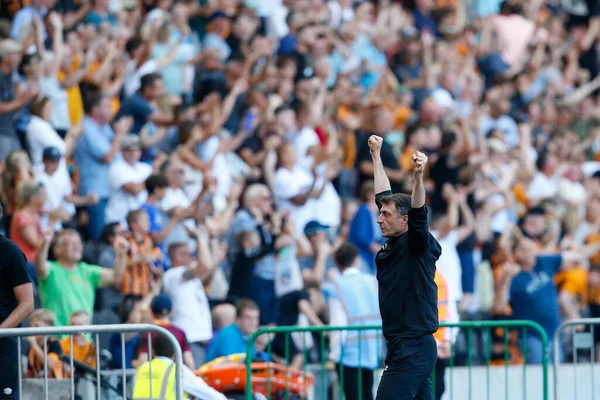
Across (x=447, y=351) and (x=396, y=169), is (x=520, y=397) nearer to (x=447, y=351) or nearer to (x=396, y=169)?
(x=447, y=351)

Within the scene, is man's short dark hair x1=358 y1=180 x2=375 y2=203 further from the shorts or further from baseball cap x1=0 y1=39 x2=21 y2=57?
the shorts

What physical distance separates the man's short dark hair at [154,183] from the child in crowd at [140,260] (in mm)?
467

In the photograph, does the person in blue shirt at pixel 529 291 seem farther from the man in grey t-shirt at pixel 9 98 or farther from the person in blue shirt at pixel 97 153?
the man in grey t-shirt at pixel 9 98

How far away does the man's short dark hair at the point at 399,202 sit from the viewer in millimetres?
7973

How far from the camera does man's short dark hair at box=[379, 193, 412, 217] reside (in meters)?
7.97

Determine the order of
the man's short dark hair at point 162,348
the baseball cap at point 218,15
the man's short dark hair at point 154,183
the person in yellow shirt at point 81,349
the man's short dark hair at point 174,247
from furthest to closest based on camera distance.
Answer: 1. the baseball cap at point 218,15
2. the man's short dark hair at point 154,183
3. the man's short dark hair at point 174,247
4. the person in yellow shirt at point 81,349
5. the man's short dark hair at point 162,348

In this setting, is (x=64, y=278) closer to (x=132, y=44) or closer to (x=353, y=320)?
(x=353, y=320)

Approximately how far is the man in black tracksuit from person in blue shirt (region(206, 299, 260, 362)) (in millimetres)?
3682

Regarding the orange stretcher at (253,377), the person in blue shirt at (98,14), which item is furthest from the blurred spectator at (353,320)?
the person in blue shirt at (98,14)

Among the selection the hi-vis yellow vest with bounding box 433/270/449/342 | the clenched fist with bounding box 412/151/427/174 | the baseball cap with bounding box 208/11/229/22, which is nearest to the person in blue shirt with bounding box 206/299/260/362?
the hi-vis yellow vest with bounding box 433/270/449/342

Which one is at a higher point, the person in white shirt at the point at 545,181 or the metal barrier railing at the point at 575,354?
the person in white shirt at the point at 545,181

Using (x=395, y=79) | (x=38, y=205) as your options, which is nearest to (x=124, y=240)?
(x=38, y=205)

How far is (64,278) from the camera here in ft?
36.9

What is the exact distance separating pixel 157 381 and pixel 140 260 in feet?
9.91
